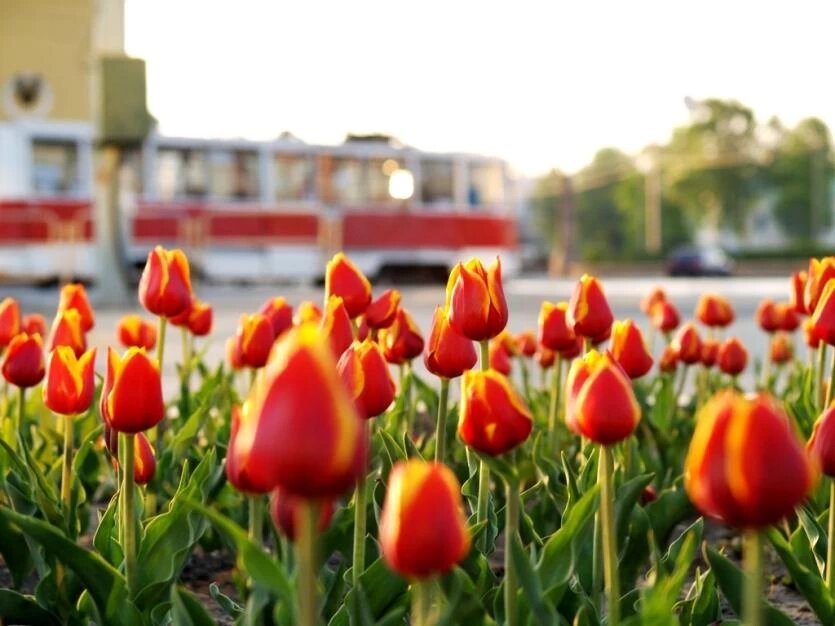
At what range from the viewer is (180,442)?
270cm

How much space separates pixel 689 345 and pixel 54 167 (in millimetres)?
18387

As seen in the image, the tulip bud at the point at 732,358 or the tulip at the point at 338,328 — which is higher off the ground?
the tulip at the point at 338,328

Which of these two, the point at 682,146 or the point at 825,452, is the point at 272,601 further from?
the point at 682,146

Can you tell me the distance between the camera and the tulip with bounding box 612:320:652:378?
2.24 m

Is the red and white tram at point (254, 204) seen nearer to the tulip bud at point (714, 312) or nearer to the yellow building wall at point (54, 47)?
the yellow building wall at point (54, 47)

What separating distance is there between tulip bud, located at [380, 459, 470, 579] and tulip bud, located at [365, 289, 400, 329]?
5.01ft

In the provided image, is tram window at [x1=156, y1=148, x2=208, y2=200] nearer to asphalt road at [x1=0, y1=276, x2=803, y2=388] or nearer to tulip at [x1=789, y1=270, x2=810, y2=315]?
asphalt road at [x1=0, y1=276, x2=803, y2=388]

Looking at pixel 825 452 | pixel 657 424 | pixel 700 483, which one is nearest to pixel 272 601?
pixel 825 452

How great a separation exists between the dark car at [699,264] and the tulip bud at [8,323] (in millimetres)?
41059

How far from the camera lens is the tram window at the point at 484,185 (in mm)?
23578

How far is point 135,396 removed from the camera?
1738 millimetres

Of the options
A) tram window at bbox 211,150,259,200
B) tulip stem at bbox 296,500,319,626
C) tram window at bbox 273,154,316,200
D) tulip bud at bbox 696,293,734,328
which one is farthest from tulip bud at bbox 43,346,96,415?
tram window at bbox 273,154,316,200

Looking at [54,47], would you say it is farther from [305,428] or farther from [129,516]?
[305,428]

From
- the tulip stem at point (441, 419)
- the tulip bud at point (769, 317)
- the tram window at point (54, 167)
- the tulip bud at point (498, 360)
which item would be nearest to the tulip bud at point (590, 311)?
the tulip stem at point (441, 419)
